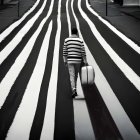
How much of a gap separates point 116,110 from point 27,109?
2.29 metres

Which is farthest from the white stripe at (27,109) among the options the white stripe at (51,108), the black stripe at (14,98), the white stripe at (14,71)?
the white stripe at (14,71)

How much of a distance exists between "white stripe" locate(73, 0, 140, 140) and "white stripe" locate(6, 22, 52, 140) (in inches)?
77.1

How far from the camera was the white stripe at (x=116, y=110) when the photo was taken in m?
7.33

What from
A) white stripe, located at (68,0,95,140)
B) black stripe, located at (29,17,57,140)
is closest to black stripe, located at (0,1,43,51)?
black stripe, located at (29,17,57,140)

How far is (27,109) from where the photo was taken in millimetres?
9047

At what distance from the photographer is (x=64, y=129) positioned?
302 inches

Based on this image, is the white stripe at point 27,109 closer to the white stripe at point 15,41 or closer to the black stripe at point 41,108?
the black stripe at point 41,108

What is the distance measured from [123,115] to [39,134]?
219 cm

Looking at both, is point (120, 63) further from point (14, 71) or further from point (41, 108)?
point (41, 108)

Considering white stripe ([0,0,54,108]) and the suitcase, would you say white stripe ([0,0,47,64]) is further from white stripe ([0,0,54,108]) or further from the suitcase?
the suitcase

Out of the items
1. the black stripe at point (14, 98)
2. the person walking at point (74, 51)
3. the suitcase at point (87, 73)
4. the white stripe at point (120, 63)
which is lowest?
the black stripe at point (14, 98)

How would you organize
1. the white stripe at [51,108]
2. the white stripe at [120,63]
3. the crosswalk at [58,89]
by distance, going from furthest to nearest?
the white stripe at [120,63]
the crosswalk at [58,89]
the white stripe at [51,108]

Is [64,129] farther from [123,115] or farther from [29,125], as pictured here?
[123,115]

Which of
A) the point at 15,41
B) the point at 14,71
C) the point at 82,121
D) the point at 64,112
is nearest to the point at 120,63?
the point at 14,71
